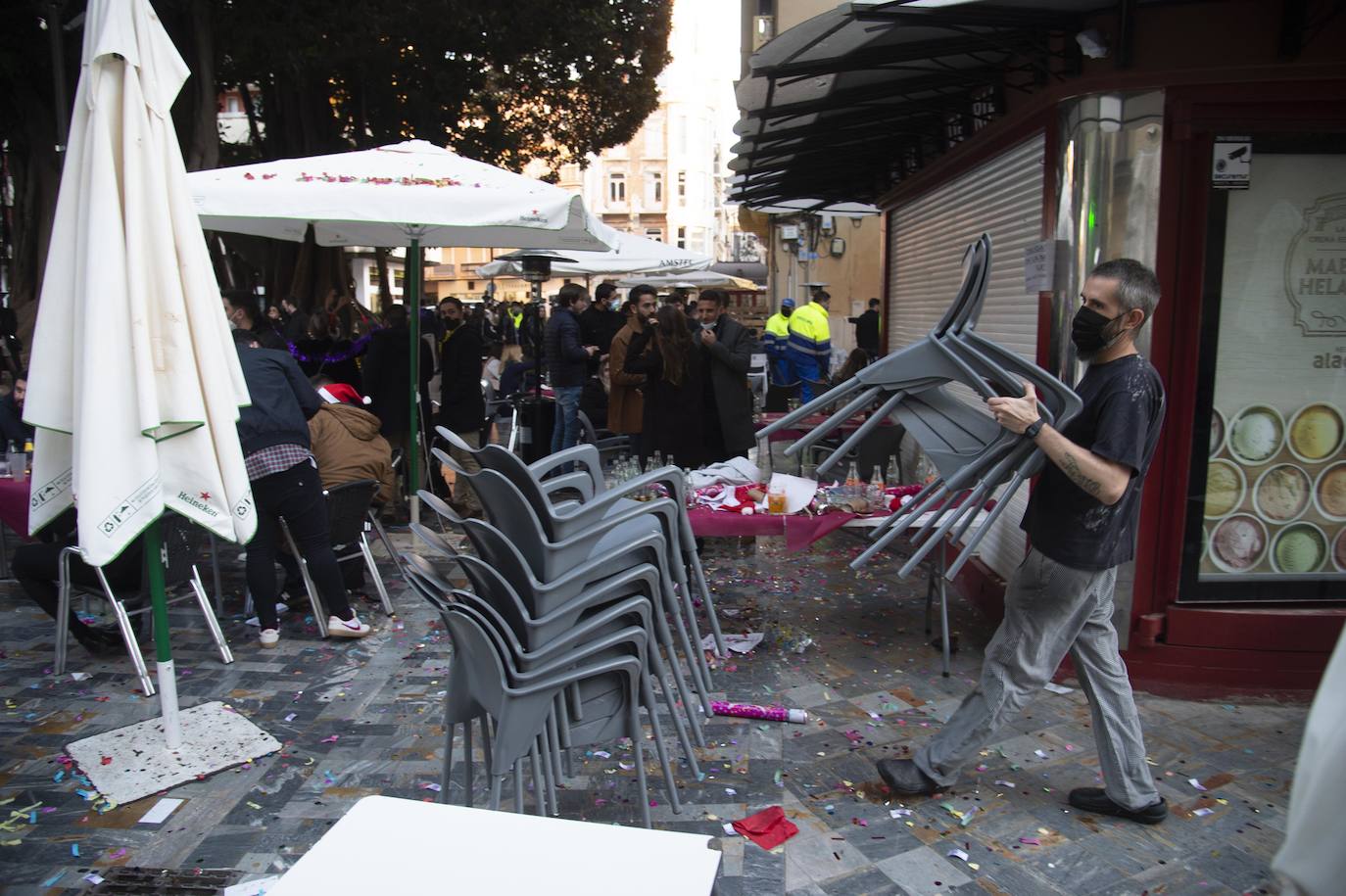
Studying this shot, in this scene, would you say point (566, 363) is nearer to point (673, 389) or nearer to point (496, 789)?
point (673, 389)

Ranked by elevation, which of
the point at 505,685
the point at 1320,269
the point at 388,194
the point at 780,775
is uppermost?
the point at 388,194

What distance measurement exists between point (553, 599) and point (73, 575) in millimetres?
3229

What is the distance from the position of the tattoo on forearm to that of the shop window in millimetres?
1865

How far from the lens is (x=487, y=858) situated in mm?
1524

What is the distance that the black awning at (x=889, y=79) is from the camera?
4211 mm

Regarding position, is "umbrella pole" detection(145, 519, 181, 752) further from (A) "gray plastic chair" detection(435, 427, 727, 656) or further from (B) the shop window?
(B) the shop window

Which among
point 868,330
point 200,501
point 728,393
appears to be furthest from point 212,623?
point 868,330

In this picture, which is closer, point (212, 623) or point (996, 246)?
point (212, 623)

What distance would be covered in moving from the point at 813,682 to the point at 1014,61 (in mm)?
3520

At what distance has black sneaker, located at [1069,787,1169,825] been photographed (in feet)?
10.9

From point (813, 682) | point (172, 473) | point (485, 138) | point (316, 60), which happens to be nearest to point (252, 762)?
point (172, 473)

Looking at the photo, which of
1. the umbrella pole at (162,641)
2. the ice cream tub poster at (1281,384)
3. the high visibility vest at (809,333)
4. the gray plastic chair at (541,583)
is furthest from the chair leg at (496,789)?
the high visibility vest at (809,333)

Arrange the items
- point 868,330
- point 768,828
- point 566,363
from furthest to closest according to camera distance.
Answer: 1. point 868,330
2. point 566,363
3. point 768,828

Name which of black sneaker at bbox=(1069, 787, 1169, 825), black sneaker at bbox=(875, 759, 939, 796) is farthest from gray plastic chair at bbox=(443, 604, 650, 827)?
black sneaker at bbox=(1069, 787, 1169, 825)
